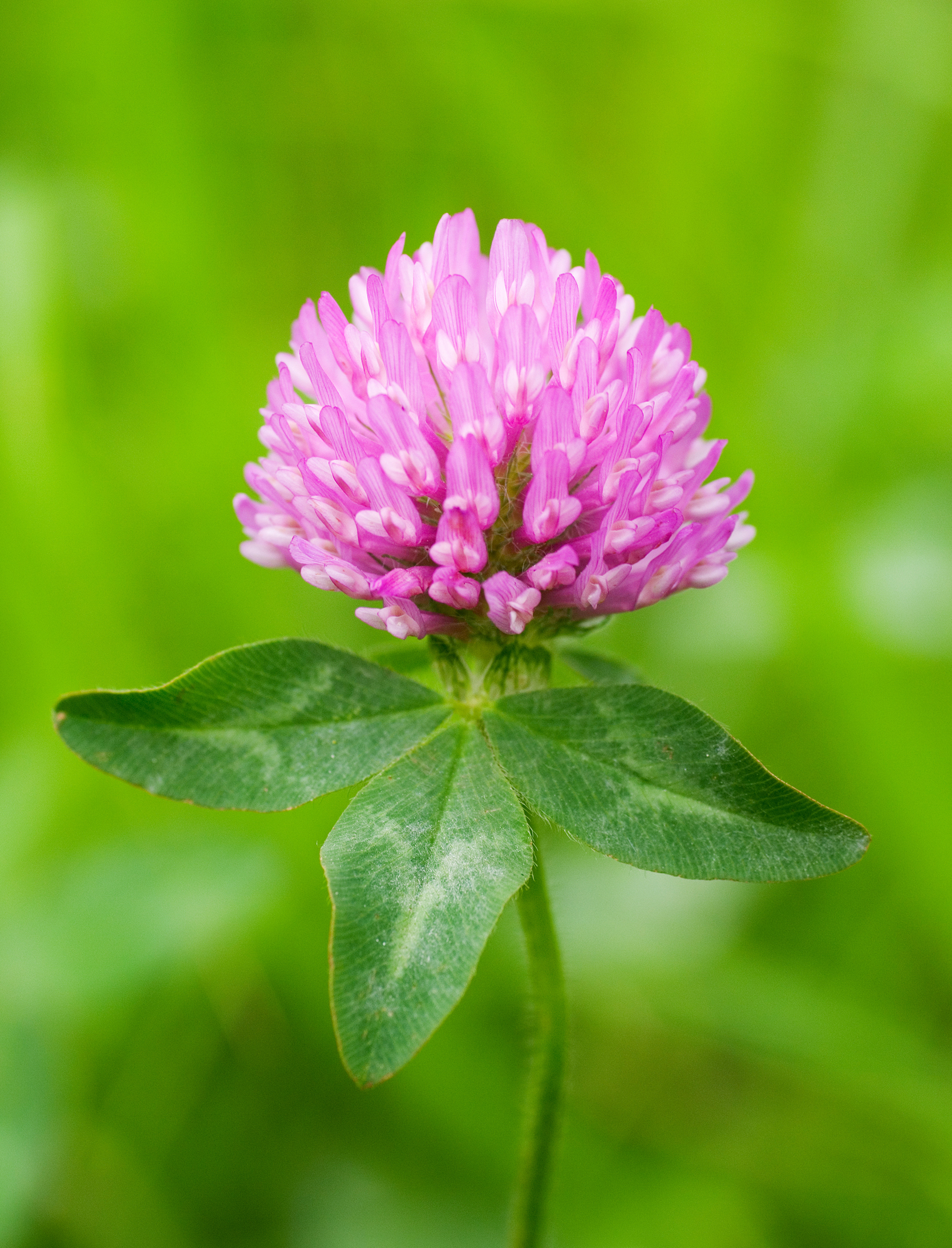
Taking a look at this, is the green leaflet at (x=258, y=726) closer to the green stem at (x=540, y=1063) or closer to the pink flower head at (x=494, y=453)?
the pink flower head at (x=494, y=453)

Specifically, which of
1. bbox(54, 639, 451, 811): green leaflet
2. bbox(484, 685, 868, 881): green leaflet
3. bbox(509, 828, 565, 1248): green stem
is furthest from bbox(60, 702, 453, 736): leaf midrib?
bbox(509, 828, 565, 1248): green stem

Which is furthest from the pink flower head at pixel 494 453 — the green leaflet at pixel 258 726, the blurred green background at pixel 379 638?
the blurred green background at pixel 379 638

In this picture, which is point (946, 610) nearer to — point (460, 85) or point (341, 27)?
point (460, 85)

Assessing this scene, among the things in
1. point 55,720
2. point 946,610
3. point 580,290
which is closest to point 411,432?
point 580,290

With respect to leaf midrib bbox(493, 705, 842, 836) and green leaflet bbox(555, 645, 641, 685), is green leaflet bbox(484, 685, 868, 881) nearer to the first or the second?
leaf midrib bbox(493, 705, 842, 836)

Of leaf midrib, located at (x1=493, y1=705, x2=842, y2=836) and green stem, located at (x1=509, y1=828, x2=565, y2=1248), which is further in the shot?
green stem, located at (x1=509, y1=828, x2=565, y2=1248)

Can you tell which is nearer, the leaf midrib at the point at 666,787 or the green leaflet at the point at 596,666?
the leaf midrib at the point at 666,787
